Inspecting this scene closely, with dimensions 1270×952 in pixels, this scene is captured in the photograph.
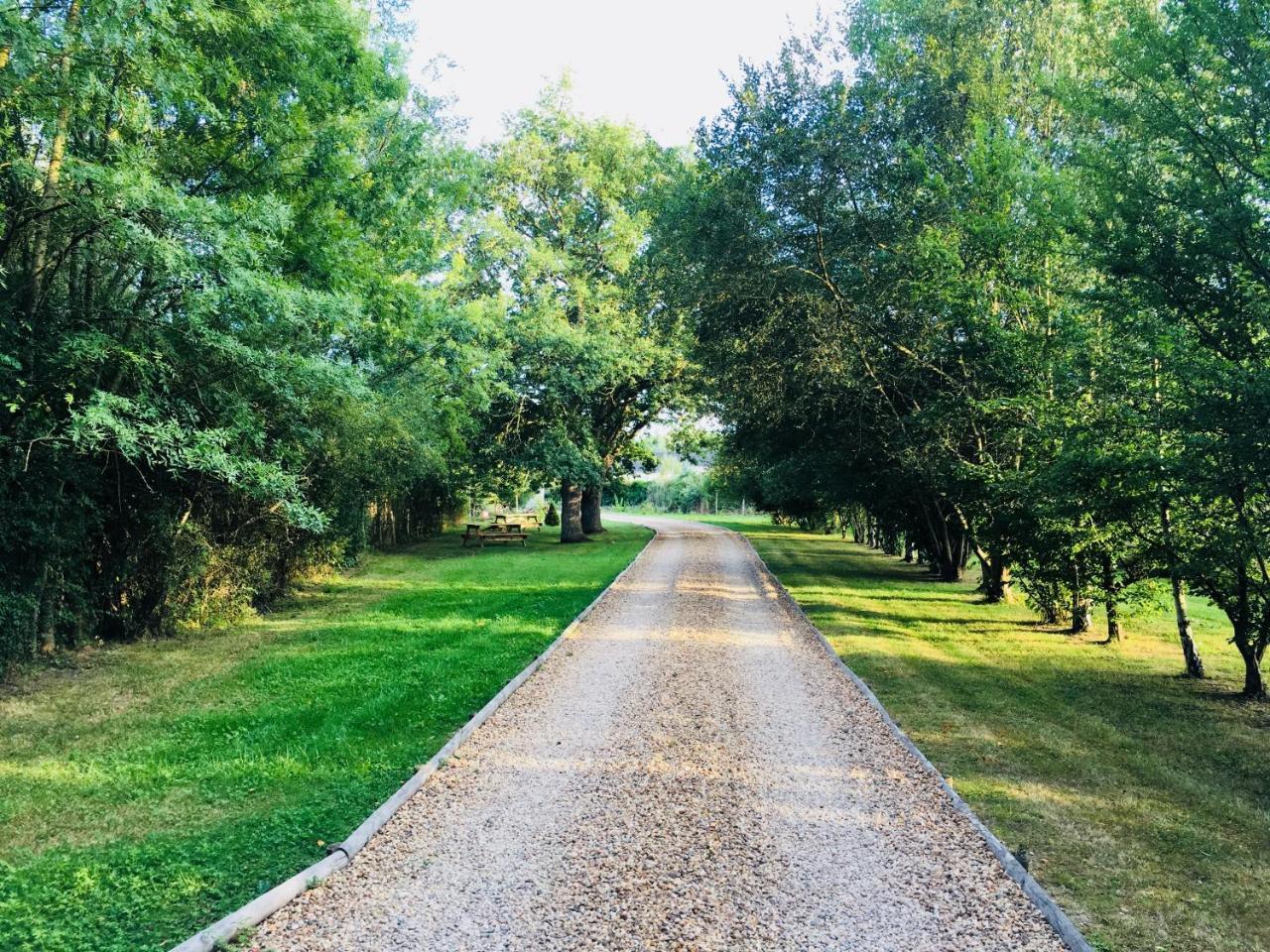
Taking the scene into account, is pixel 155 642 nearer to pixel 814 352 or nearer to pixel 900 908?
pixel 900 908

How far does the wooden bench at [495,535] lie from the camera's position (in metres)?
25.8

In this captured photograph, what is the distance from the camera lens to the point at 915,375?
14539 mm

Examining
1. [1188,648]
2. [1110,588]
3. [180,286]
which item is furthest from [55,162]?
[1188,648]

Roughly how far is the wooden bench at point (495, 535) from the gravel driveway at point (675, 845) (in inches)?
711

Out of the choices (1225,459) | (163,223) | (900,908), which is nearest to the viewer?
(900,908)

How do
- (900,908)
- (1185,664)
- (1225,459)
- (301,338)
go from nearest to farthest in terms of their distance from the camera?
(900,908), (1225,459), (301,338), (1185,664)

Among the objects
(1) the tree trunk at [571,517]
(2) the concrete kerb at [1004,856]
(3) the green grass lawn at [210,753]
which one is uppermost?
(1) the tree trunk at [571,517]

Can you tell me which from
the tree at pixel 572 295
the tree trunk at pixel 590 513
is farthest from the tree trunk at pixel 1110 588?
the tree trunk at pixel 590 513

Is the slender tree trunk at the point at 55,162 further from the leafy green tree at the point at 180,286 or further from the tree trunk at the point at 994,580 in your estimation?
the tree trunk at the point at 994,580

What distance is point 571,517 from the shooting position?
94.0 feet

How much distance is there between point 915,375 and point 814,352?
222cm

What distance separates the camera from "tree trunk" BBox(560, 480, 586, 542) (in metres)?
28.3

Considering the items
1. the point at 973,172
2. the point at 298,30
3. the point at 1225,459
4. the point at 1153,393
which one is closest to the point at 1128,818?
the point at 1225,459

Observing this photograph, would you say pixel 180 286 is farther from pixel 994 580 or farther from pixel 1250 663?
pixel 994 580
